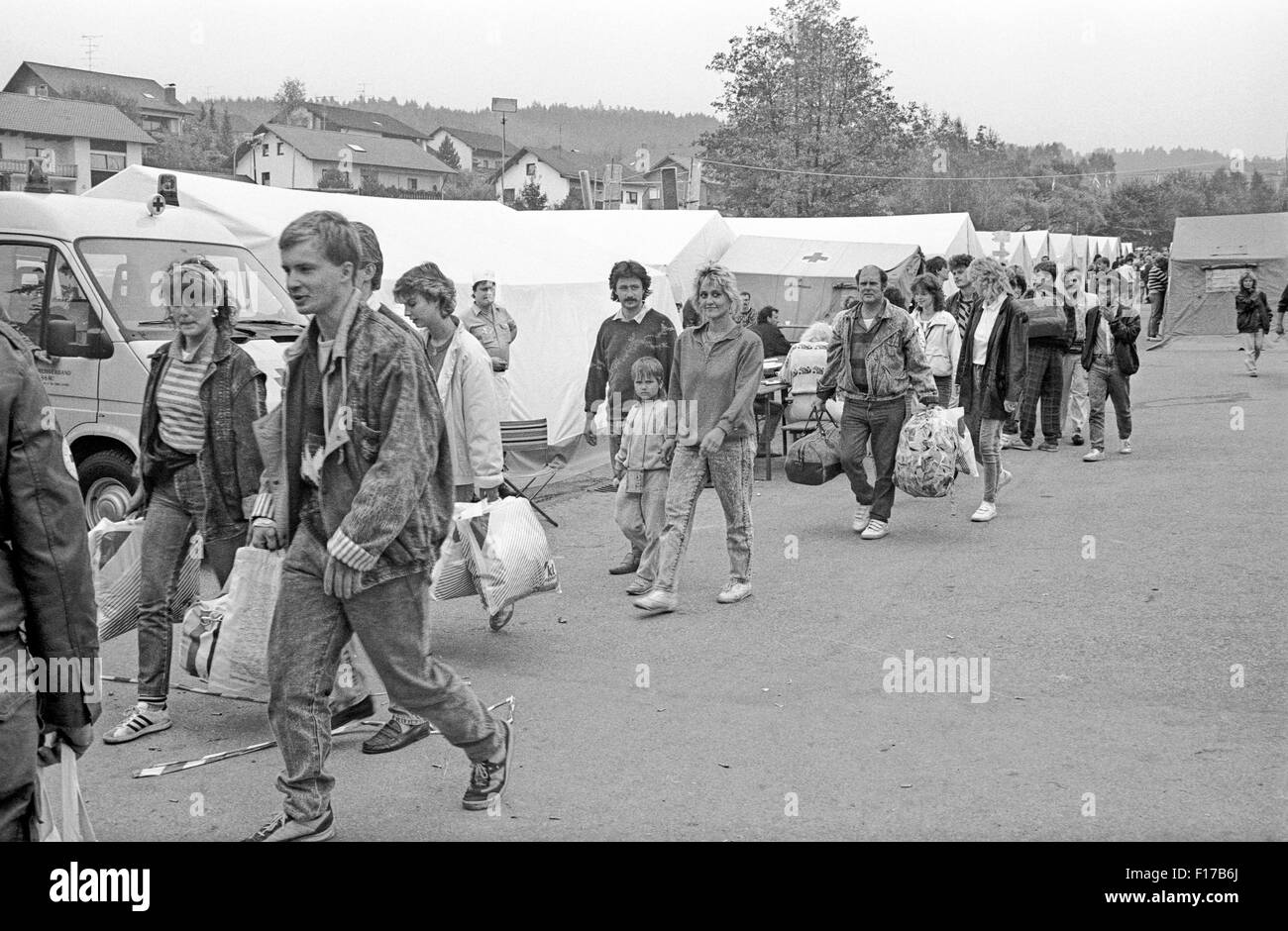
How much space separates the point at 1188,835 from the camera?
4.20 meters

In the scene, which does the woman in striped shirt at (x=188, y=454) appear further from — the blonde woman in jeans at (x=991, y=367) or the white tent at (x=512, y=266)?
the white tent at (x=512, y=266)

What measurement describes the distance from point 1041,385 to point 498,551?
6953 mm

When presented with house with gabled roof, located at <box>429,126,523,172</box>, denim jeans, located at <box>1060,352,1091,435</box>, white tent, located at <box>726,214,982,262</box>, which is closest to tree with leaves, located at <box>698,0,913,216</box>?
white tent, located at <box>726,214,982,262</box>

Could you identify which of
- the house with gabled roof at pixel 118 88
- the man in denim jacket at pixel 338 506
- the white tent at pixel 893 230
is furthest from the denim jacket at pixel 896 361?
the house with gabled roof at pixel 118 88

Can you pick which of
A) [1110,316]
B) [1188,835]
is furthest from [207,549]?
[1110,316]

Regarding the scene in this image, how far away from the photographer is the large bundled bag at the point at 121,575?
581 centimetres

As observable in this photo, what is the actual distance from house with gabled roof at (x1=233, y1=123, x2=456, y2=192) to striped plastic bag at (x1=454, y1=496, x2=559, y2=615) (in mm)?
85354

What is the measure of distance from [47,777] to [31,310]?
22.7 feet

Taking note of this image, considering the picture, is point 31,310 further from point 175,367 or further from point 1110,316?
point 1110,316

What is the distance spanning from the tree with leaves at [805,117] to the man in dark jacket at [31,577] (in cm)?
4806

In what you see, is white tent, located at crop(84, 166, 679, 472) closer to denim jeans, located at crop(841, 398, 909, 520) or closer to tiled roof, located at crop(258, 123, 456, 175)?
denim jeans, located at crop(841, 398, 909, 520)

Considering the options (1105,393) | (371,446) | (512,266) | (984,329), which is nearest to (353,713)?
(371,446)

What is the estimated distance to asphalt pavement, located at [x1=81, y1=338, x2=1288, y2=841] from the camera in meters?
4.50

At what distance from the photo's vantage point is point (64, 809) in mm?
2973
